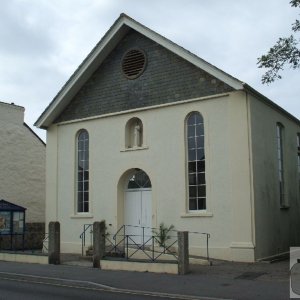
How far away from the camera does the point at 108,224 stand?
20391mm

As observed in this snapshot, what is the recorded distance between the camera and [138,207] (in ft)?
66.0

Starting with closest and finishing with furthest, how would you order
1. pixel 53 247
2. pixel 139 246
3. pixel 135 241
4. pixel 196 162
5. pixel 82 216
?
1. pixel 53 247
2. pixel 196 162
3. pixel 139 246
4. pixel 135 241
5. pixel 82 216

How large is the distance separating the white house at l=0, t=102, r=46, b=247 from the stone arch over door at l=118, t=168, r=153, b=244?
7.88 m

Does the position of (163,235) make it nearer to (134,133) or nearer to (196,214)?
(196,214)

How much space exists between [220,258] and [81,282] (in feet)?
19.8

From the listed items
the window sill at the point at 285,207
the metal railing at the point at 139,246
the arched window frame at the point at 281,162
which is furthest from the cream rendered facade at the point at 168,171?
the arched window frame at the point at 281,162

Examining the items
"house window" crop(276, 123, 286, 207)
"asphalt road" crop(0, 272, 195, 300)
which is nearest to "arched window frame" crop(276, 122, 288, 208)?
"house window" crop(276, 123, 286, 207)

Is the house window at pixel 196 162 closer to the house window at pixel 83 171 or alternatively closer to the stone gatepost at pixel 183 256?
the stone gatepost at pixel 183 256

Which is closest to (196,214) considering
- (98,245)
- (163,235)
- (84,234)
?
(163,235)

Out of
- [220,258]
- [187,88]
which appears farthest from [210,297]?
[187,88]

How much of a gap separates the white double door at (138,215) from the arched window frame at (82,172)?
197cm

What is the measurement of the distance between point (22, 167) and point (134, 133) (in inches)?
366

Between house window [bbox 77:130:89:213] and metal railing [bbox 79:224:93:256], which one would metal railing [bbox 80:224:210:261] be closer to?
metal railing [bbox 79:224:93:256]

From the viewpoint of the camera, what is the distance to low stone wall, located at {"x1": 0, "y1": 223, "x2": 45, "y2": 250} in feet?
78.2
